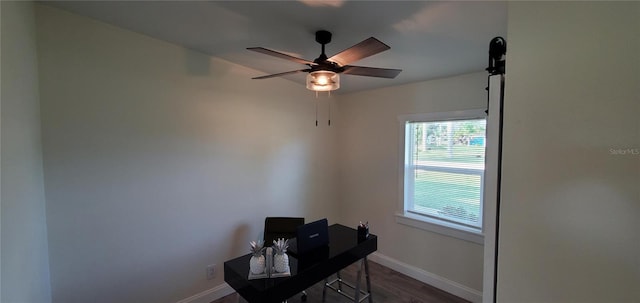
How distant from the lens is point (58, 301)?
163 centimetres

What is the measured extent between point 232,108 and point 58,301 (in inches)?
72.7

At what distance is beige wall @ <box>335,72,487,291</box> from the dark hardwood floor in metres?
0.19

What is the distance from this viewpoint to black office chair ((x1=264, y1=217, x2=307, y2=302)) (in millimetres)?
2506

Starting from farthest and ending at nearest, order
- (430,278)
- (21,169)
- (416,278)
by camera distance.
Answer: (416,278) < (430,278) < (21,169)

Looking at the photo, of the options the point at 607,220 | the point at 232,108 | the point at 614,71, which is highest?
the point at 232,108

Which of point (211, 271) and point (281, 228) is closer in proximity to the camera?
point (211, 271)

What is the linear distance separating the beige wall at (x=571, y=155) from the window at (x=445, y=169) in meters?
1.96

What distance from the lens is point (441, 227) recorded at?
268cm

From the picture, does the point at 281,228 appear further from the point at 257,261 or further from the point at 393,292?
the point at 393,292

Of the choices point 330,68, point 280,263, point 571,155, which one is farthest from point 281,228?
point 571,155

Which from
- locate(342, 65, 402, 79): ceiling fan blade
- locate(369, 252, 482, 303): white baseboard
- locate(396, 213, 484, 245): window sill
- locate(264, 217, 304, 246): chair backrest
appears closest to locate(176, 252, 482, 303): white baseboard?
locate(369, 252, 482, 303): white baseboard

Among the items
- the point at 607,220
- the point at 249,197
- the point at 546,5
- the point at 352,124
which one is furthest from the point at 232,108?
the point at 607,220

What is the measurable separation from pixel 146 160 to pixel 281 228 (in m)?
1.34

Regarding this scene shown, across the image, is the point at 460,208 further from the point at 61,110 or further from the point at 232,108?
the point at 61,110
